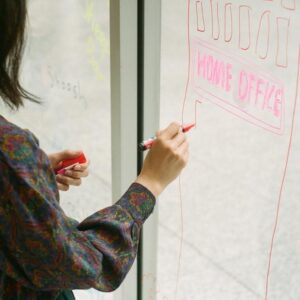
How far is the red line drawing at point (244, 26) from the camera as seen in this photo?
0.76m

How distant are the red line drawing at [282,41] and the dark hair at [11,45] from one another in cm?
38

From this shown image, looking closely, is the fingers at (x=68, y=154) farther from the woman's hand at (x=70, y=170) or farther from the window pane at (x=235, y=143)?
the window pane at (x=235, y=143)

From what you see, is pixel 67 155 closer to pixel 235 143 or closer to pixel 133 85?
pixel 133 85

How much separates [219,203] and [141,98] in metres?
0.27

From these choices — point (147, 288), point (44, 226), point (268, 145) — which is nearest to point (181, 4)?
point (268, 145)

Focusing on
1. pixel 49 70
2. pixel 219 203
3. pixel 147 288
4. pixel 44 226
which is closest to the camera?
pixel 44 226

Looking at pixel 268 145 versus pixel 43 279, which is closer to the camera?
pixel 43 279

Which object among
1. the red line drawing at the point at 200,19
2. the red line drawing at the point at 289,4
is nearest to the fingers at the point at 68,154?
the red line drawing at the point at 200,19

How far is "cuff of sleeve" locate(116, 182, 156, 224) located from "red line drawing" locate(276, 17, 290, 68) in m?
0.30

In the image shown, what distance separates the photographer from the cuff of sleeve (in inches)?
25.9

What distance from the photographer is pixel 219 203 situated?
93 centimetres

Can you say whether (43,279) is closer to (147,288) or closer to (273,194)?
(273,194)

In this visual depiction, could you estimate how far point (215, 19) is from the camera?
81 cm

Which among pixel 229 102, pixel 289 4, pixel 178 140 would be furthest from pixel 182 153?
pixel 289 4
